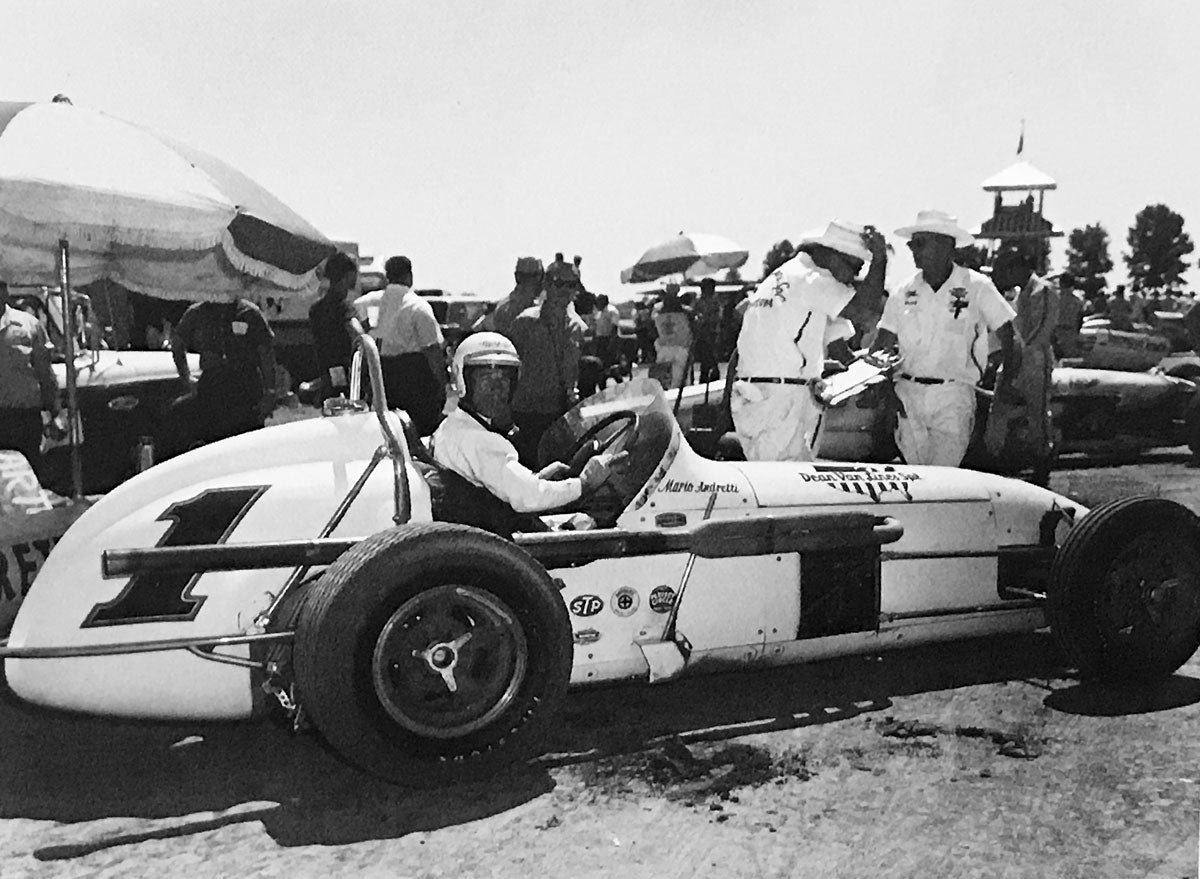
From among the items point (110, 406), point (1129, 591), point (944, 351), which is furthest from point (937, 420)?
point (110, 406)

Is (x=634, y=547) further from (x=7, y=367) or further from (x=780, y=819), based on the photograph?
(x=7, y=367)

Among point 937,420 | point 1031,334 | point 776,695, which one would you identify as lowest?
point 776,695

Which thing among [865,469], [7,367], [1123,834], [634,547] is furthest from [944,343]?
[7,367]

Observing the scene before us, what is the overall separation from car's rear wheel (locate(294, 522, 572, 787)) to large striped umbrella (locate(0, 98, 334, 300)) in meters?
3.44

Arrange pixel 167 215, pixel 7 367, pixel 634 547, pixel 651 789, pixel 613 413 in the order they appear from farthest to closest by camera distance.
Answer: pixel 7 367 → pixel 167 215 → pixel 613 413 → pixel 634 547 → pixel 651 789

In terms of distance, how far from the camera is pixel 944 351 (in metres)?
6.39

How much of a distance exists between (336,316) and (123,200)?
4.69ft

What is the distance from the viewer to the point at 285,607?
3.80 m

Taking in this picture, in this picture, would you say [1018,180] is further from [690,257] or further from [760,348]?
[760,348]

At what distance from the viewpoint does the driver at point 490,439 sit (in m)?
4.10

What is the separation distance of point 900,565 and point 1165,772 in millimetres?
1236

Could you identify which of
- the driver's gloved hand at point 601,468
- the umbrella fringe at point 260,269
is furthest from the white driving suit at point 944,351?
the umbrella fringe at point 260,269

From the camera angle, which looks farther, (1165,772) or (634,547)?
(634,547)

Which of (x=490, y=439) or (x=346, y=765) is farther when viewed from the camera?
(x=490, y=439)
